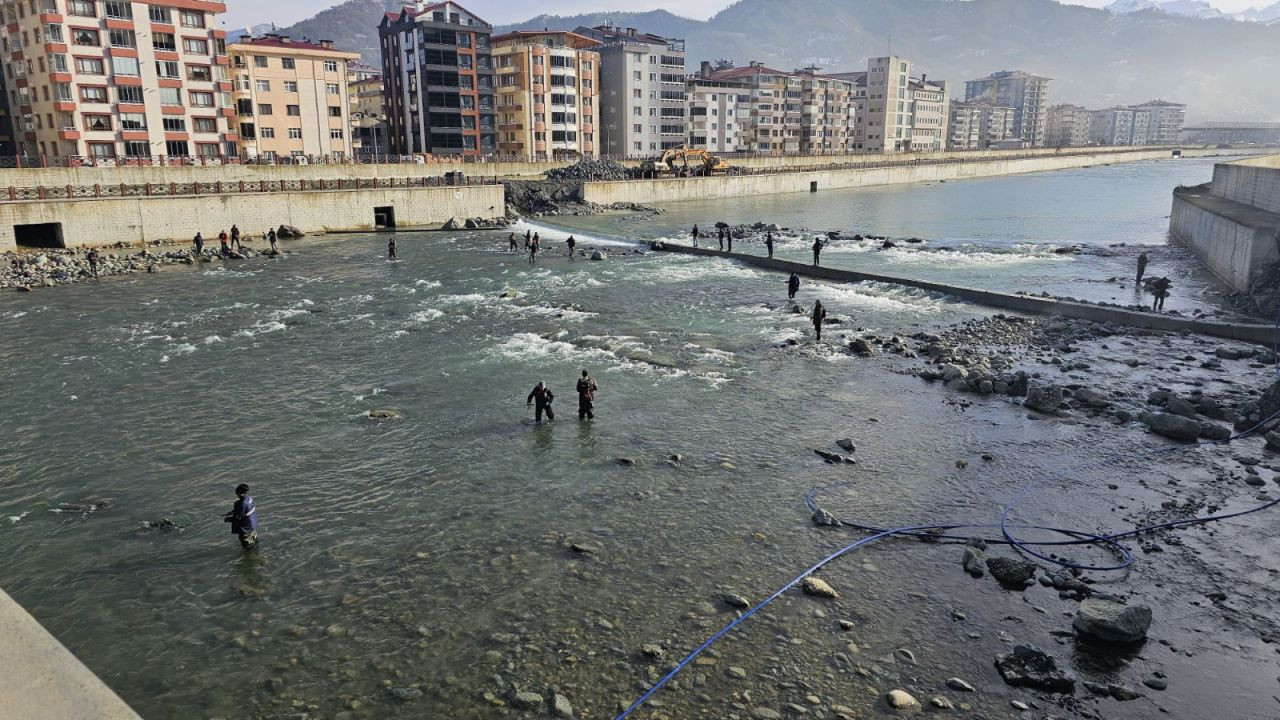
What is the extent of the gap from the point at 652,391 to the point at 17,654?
621 inches

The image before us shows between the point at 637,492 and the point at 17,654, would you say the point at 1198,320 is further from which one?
the point at 17,654

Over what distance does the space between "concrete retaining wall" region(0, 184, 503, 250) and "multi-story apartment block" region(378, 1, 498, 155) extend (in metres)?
33.5

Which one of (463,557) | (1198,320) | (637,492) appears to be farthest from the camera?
(1198,320)

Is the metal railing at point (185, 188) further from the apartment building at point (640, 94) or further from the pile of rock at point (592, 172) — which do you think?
the apartment building at point (640, 94)

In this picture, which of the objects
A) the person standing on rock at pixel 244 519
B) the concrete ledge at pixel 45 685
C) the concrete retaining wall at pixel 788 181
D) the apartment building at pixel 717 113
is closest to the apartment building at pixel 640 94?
the apartment building at pixel 717 113

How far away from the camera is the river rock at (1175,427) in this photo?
17891mm

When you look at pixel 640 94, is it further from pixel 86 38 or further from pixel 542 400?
pixel 542 400

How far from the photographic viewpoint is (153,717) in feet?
30.6

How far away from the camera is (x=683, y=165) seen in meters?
99.1

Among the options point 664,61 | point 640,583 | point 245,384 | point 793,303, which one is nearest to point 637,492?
point 640,583

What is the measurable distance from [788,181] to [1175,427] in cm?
9794

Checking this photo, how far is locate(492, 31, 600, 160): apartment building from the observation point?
100m

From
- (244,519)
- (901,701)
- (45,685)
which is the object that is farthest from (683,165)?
(45,685)

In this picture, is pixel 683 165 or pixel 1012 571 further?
pixel 683 165
